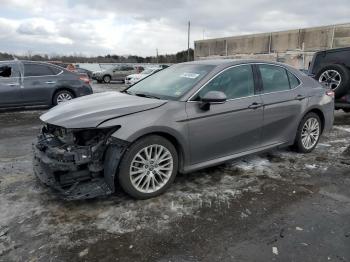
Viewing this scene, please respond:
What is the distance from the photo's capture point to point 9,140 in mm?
6684

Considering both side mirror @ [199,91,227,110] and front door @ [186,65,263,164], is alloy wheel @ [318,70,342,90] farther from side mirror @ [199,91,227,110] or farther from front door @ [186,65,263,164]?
side mirror @ [199,91,227,110]

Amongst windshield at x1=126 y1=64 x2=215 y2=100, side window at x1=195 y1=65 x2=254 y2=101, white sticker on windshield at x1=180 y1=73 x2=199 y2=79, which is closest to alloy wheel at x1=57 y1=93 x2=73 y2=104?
windshield at x1=126 y1=64 x2=215 y2=100

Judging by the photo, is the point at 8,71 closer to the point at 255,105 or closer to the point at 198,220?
the point at 255,105

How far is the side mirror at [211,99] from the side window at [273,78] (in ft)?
3.59

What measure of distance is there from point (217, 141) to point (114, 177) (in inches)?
55.3

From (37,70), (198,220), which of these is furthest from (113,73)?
(198,220)

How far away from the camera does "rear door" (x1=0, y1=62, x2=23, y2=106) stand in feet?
29.9

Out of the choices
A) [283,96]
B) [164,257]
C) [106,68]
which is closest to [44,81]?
[283,96]

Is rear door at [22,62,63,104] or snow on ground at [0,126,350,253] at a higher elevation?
rear door at [22,62,63,104]

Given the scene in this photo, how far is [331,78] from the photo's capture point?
27.1 ft

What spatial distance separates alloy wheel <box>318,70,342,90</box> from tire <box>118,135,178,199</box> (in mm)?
5833

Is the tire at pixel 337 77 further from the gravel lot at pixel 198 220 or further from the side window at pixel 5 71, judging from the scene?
the side window at pixel 5 71

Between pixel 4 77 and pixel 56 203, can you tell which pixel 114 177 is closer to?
pixel 56 203

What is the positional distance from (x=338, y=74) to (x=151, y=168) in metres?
6.20
